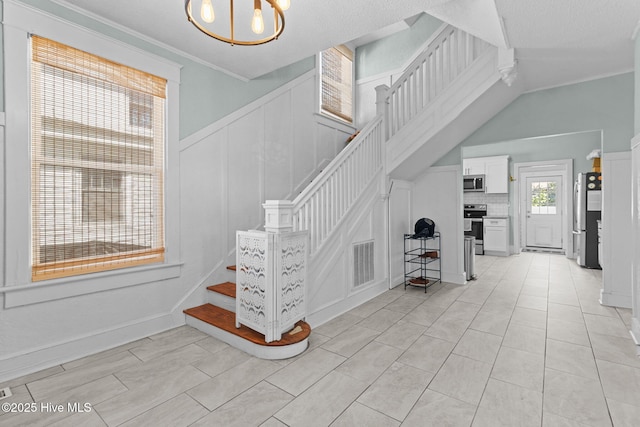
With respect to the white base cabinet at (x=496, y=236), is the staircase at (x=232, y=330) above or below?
below

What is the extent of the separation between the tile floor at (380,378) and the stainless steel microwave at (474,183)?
16.0 feet

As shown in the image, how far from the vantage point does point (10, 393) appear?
79.0 inches

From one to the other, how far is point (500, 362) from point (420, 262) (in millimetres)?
2468

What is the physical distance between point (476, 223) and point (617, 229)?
13.6ft

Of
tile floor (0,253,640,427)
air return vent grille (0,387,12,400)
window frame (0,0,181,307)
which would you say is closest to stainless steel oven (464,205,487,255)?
tile floor (0,253,640,427)

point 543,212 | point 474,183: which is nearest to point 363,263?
point 474,183

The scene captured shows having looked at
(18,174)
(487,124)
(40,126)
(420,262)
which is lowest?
(420,262)

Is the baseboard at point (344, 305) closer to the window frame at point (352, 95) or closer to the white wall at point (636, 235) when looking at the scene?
the white wall at point (636, 235)

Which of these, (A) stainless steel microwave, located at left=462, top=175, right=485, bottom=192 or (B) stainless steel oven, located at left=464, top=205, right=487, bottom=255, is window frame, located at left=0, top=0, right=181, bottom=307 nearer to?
(B) stainless steel oven, located at left=464, top=205, right=487, bottom=255

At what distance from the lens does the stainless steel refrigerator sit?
18.8 feet

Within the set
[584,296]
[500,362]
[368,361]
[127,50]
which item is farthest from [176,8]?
[584,296]

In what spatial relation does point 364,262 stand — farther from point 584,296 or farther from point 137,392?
point 584,296

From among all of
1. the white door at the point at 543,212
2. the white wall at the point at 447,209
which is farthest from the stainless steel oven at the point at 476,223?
the white wall at the point at 447,209

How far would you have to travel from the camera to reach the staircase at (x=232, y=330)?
8.07ft
